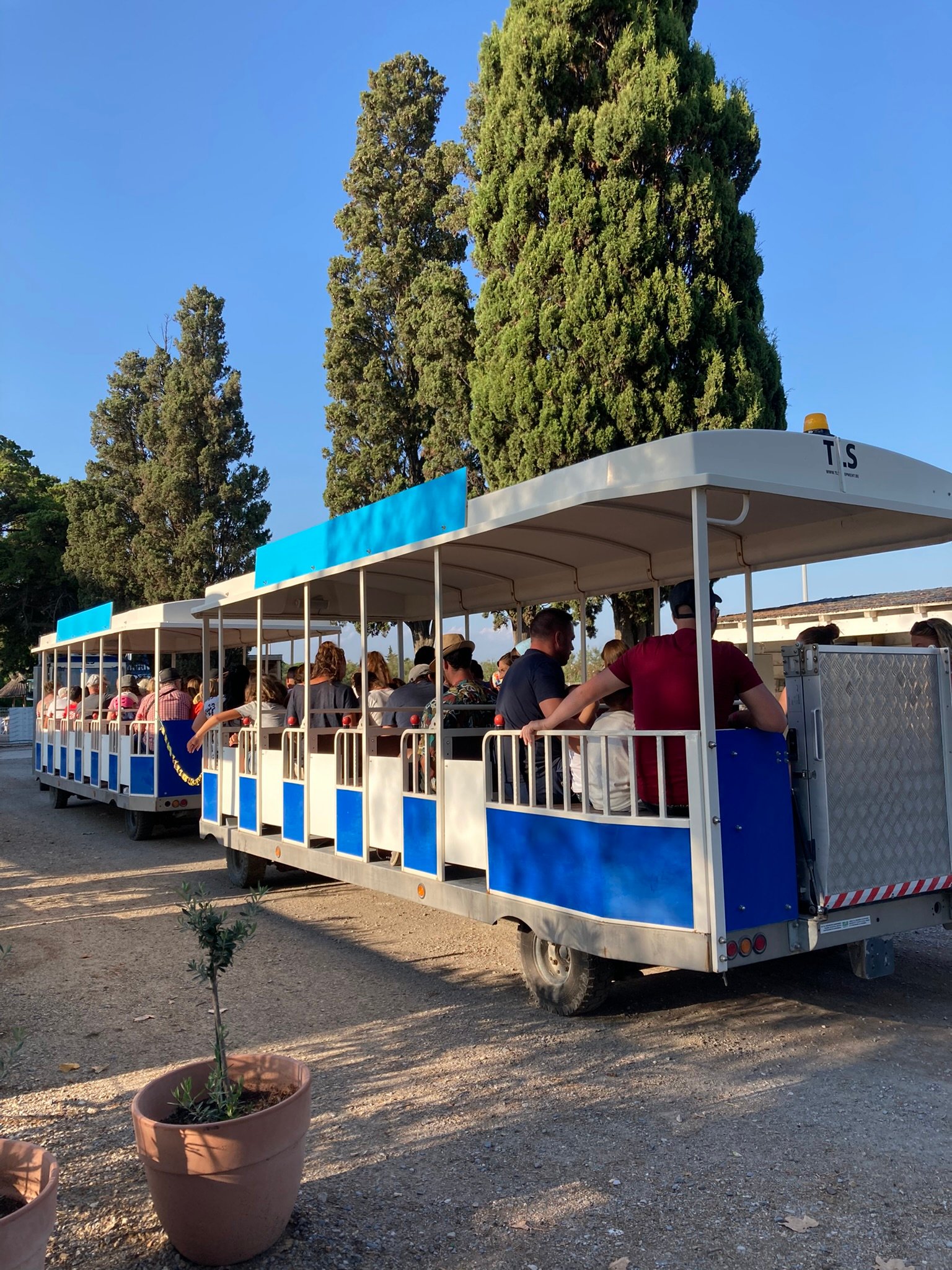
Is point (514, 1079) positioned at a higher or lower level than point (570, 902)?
lower

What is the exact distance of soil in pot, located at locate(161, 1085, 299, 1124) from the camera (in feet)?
9.78

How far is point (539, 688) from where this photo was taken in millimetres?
5469

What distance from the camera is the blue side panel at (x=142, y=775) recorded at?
12.2 meters

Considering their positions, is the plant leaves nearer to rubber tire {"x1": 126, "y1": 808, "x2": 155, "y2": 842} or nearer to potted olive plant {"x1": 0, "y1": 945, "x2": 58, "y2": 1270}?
potted olive plant {"x1": 0, "y1": 945, "x2": 58, "y2": 1270}

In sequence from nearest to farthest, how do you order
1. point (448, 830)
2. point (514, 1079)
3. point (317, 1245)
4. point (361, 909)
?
point (317, 1245) → point (514, 1079) → point (448, 830) → point (361, 909)

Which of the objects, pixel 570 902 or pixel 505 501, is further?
pixel 505 501

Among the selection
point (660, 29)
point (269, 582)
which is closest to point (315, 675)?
point (269, 582)

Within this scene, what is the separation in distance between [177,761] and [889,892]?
914 centimetres

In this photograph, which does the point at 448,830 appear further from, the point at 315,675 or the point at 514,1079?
the point at 315,675

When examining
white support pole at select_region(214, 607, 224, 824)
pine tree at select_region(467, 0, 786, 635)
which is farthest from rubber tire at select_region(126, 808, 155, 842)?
pine tree at select_region(467, 0, 786, 635)

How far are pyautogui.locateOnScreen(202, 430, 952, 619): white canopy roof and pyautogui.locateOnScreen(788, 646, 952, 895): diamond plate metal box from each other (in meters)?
0.79

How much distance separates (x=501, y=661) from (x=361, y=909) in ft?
8.55

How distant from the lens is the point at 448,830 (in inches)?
237

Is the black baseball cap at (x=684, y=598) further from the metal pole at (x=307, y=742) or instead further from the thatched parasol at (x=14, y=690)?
the thatched parasol at (x=14, y=690)
